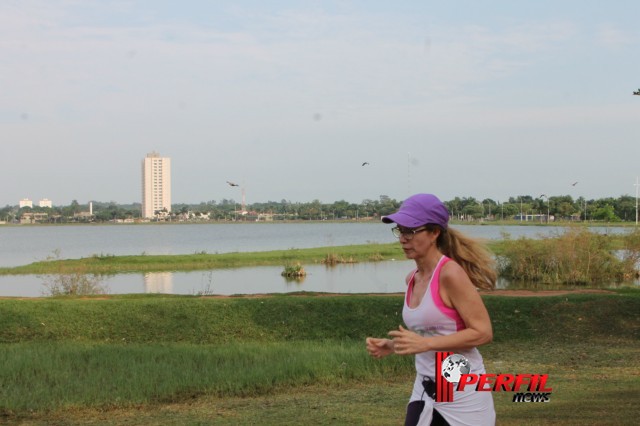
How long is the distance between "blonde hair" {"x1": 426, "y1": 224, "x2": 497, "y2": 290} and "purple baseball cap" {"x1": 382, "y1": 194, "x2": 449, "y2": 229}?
5cm

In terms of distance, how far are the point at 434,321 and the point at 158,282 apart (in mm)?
37740

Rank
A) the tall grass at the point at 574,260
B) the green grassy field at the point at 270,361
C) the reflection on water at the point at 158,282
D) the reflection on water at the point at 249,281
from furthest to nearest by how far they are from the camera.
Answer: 1. the reflection on water at the point at 158,282
2. the tall grass at the point at 574,260
3. the reflection on water at the point at 249,281
4. the green grassy field at the point at 270,361

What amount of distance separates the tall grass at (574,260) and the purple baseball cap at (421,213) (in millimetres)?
32583

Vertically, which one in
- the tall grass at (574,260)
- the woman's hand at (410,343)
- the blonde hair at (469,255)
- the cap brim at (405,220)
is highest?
the cap brim at (405,220)

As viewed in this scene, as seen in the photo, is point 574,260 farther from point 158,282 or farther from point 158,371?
point 158,371

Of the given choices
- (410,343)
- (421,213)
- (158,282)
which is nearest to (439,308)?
(410,343)

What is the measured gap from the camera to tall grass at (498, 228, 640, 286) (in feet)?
118

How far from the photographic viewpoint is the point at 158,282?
1592 inches

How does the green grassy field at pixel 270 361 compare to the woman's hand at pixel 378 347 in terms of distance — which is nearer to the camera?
the woman's hand at pixel 378 347

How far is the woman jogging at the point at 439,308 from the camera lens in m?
3.87

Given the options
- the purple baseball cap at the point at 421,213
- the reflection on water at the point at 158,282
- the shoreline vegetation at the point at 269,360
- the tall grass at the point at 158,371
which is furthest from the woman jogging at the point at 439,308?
the reflection on water at the point at 158,282

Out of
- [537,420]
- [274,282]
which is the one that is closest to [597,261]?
[274,282]

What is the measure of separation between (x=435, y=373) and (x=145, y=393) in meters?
7.68

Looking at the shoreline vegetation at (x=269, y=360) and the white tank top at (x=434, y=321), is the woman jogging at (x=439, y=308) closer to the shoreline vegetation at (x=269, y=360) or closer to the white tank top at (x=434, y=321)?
the white tank top at (x=434, y=321)
